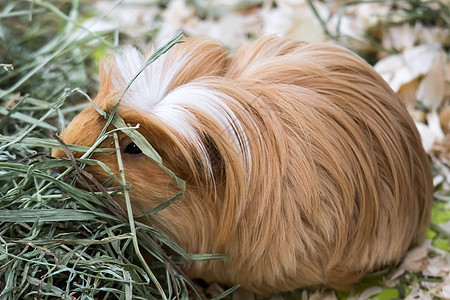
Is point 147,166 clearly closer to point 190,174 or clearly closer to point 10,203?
point 190,174

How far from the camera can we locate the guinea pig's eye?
3.77 feet

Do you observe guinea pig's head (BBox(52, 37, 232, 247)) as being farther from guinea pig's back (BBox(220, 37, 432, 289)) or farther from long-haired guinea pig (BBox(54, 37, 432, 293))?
guinea pig's back (BBox(220, 37, 432, 289))

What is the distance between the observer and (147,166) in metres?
1.14

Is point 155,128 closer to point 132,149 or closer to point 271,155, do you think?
point 132,149

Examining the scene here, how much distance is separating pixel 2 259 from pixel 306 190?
2.03 feet

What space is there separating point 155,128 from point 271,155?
239 mm

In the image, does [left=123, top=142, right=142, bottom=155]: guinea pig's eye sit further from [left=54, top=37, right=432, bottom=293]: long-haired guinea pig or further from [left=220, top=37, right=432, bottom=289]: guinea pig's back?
[left=220, top=37, right=432, bottom=289]: guinea pig's back

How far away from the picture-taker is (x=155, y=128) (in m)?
1.09

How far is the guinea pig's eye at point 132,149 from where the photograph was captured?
1.15m

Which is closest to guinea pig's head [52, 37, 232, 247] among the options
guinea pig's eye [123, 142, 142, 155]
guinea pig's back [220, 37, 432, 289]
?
guinea pig's eye [123, 142, 142, 155]

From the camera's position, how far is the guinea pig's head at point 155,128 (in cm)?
109

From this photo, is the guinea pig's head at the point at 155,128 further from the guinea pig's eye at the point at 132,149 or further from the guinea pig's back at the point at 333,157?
the guinea pig's back at the point at 333,157

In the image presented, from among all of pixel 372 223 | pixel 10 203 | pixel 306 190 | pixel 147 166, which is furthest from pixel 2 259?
pixel 372 223

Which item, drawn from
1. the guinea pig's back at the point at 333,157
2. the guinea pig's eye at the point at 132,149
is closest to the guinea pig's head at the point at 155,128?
the guinea pig's eye at the point at 132,149
